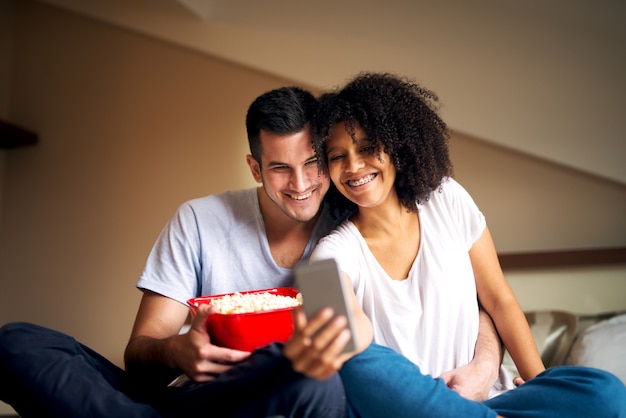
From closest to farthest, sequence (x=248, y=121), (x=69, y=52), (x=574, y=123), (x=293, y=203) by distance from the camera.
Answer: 1. (x=293, y=203)
2. (x=248, y=121)
3. (x=574, y=123)
4. (x=69, y=52)

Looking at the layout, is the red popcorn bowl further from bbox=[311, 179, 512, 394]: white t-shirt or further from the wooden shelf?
the wooden shelf

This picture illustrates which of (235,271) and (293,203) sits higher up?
(293,203)

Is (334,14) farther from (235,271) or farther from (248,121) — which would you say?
(235,271)

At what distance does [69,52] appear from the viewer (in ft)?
13.0

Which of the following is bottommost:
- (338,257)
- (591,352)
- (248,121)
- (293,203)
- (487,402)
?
(591,352)

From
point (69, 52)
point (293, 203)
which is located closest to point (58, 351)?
point (293, 203)

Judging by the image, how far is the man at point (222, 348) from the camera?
43.9 inches

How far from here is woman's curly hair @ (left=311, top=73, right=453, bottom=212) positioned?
152cm

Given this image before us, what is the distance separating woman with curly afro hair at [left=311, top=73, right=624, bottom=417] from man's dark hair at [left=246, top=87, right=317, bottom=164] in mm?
73

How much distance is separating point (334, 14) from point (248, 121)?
1387 millimetres

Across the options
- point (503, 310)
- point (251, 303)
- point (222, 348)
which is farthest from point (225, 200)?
point (503, 310)

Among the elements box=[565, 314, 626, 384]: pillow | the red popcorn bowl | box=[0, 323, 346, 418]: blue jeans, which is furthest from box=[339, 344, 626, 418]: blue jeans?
box=[565, 314, 626, 384]: pillow

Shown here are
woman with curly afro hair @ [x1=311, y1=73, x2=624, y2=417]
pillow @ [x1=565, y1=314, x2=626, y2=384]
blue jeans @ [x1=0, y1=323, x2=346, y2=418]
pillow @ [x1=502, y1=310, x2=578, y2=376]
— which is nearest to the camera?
blue jeans @ [x1=0, y1=323, x2=346, y2=418]

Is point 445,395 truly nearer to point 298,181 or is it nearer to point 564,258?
point 298,181
